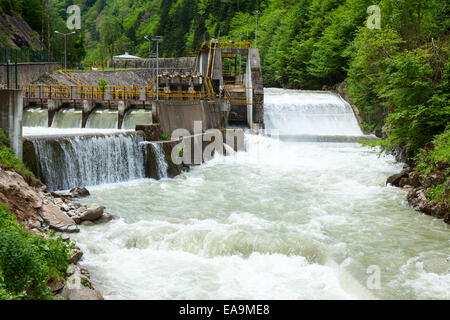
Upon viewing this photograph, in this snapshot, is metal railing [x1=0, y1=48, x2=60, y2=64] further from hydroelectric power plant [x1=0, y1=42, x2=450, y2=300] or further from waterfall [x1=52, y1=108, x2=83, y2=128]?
hydroelectric power plant [x1=0, y1=42, x2=450, y2=300]

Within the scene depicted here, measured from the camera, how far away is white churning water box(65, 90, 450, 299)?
959 centimetres

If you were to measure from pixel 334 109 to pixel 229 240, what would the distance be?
24.4 m

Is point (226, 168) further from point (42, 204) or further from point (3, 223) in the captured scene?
point (3, 223)

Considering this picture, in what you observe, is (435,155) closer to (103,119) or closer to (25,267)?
(25,267)

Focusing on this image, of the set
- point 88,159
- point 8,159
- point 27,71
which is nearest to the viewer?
point 8,159

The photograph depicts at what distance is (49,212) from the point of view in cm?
1268

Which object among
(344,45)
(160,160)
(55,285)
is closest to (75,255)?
(55,285)

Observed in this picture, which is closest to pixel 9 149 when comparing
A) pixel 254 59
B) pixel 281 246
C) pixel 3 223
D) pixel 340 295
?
pixel 3 223

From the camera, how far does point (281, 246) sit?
38.1 ft

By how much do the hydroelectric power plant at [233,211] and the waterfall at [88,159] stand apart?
0.14 ft

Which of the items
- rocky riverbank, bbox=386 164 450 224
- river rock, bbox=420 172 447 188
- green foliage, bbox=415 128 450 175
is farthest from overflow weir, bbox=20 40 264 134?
river rock, bbox=420 172 447 188

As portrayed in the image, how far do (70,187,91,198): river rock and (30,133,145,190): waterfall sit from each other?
1.08m

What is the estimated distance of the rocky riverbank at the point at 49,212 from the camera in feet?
34.4

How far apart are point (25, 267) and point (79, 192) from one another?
8.47 m
